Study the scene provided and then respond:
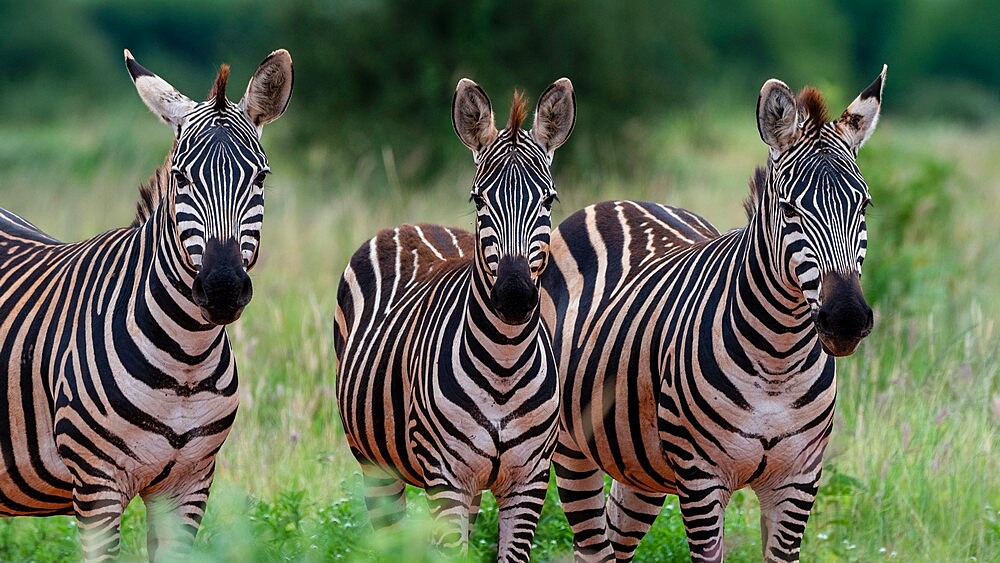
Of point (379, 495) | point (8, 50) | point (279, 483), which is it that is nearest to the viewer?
point (379, 495)

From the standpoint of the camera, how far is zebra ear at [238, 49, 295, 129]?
4.56 m

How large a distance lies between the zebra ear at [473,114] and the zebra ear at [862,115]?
137 cm

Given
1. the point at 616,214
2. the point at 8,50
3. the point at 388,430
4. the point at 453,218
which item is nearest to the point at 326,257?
the point at 453,218

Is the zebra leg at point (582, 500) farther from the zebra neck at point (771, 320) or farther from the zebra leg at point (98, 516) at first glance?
the zebra leg at point (98, 516)

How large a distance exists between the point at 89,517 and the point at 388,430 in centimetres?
132

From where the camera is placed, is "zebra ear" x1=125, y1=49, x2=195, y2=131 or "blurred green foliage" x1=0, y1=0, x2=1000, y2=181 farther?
"blurred green foliage" x1=0, y1=0, x2=1000, y2=181

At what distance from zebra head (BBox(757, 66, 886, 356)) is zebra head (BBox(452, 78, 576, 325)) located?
0.82m

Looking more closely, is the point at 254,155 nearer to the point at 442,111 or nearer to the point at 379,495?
the point at 379,495

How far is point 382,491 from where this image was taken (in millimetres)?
5781

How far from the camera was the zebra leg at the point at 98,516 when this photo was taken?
4320 mm

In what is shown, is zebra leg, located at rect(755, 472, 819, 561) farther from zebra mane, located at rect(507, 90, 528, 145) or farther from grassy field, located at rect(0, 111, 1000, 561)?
zebra mane, located at rect(507, 90, 528, 145)

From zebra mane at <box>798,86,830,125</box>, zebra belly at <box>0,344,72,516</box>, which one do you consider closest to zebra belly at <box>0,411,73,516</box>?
zebra belly at <box>0,344,72,516</box>

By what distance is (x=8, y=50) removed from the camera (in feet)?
104

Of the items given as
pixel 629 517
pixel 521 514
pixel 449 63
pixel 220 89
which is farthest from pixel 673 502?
pixel 449 63
